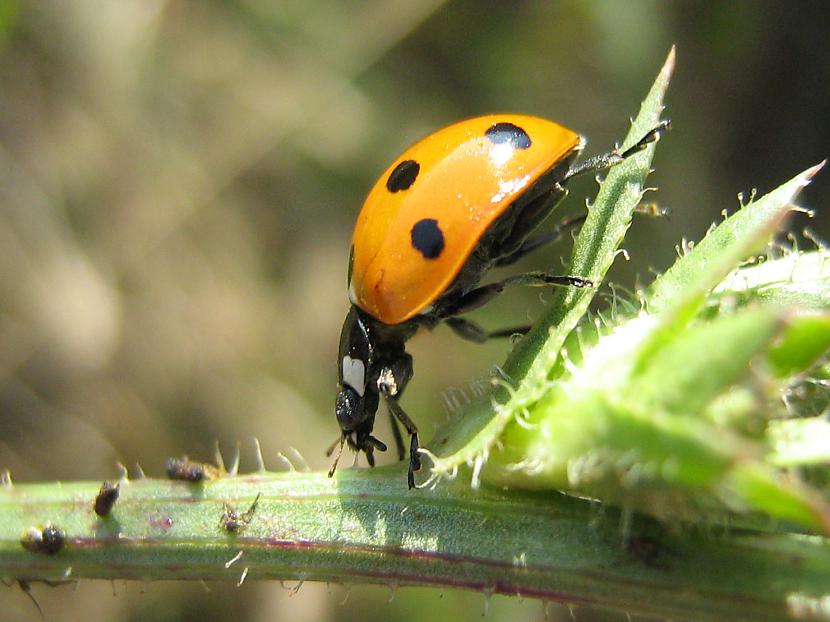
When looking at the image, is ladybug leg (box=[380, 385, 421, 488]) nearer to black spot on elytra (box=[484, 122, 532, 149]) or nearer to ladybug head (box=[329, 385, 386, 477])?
ladybug head (box=[329, 385, 386, 477])

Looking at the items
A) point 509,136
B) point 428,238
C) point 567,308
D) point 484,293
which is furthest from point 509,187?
point 567,308

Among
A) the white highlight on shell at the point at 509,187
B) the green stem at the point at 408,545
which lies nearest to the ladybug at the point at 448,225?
the white highlight on shell at the point at 509,187

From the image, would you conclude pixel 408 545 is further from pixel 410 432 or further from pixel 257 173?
pixel 257 173

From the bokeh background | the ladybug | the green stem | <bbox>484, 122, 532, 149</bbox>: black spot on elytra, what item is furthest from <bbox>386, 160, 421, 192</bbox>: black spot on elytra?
the bokeh background

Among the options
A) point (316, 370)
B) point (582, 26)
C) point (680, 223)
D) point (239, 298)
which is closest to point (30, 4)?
point (239, 298)

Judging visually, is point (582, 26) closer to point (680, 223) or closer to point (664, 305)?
point (680, 223)

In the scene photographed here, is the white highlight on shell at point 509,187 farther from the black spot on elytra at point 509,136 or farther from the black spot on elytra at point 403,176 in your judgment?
the black spot on elytra at point 403,176

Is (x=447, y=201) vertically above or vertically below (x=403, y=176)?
below
